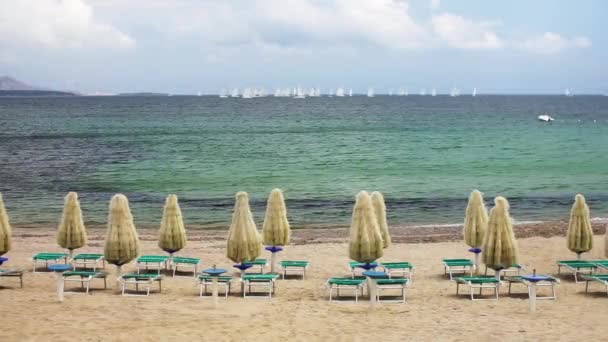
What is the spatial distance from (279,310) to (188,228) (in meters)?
16.2

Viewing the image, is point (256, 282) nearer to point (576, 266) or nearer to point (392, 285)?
point (392, 285)

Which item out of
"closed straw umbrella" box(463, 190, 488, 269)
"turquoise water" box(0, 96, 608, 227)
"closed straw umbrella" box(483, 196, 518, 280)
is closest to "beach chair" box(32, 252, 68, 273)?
"turquoise water" box(0, 96, 608, 227)

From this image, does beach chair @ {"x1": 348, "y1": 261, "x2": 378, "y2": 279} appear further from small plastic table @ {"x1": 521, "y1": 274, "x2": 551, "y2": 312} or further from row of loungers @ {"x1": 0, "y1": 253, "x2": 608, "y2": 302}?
small plastic table @ {"x1": 521, "y1": 274, "x2": 551, "y2": 312}

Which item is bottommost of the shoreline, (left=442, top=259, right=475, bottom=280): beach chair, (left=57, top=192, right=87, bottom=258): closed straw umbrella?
the shoreline

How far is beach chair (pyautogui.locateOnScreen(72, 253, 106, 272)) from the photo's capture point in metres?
21.5

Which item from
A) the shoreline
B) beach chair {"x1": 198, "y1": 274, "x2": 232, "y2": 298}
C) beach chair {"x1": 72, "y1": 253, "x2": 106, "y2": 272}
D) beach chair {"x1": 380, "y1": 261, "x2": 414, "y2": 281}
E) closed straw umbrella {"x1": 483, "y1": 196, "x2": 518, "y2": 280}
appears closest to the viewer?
closed straw umbrella {"x1": 483, "y1": 196, "x2": 518, "y2": 280}

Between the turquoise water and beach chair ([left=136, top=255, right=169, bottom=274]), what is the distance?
11073 millimetres

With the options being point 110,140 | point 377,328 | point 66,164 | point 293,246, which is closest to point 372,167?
point 66,164

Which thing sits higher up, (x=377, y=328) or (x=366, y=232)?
(x=366, y=232)

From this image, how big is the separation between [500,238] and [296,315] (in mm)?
5632

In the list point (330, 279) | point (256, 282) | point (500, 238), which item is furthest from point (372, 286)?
point (256, 282)

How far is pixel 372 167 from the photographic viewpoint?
199 ft

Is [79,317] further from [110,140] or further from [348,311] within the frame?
[110,140]

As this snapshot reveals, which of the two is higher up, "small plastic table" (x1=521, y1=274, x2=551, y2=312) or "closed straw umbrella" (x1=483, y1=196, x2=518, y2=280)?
"closed straw umbrella" (x1=483, y1=196, x2=518, y2=280)
